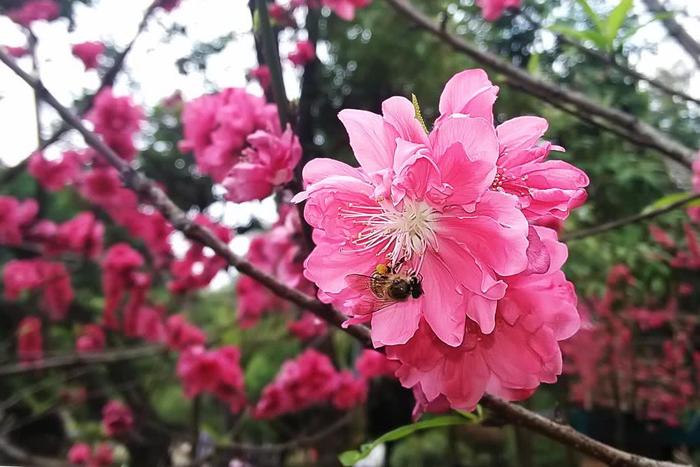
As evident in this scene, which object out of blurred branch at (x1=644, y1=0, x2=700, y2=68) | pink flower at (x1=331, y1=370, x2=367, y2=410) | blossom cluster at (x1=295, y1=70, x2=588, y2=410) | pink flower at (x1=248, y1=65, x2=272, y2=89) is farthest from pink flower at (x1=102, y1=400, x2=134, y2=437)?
blurred branch at (x1=644, y1=0, x2=700, y2=68)

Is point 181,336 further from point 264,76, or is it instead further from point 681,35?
point 681,35

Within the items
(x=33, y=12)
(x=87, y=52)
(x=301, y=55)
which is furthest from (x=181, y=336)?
(x=301, y=55)

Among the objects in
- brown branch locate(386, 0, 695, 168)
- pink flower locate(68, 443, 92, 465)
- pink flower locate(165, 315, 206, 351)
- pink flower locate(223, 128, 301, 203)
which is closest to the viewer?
pink flower locate(223, 128, 301, 203)

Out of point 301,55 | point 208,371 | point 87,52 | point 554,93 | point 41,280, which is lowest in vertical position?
point 208,371

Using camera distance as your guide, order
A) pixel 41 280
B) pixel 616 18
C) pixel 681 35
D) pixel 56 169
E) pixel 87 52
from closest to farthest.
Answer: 1. pixel 616 18
2. pixel 681 35
3. pixel 87 52
4. pixel 56 169
5. pixel 41 280

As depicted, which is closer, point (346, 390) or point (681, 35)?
point (681, 35)

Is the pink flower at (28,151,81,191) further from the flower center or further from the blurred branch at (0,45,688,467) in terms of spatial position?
the flower center

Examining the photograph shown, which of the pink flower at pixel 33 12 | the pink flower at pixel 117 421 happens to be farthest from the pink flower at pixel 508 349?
the pink flower at pixel 117 421

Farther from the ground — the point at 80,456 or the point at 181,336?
the point at 181,336

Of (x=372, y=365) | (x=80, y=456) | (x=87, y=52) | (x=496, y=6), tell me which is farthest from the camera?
(x=80, y=456)

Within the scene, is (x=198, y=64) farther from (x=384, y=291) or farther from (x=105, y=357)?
(x=384, y=291)
